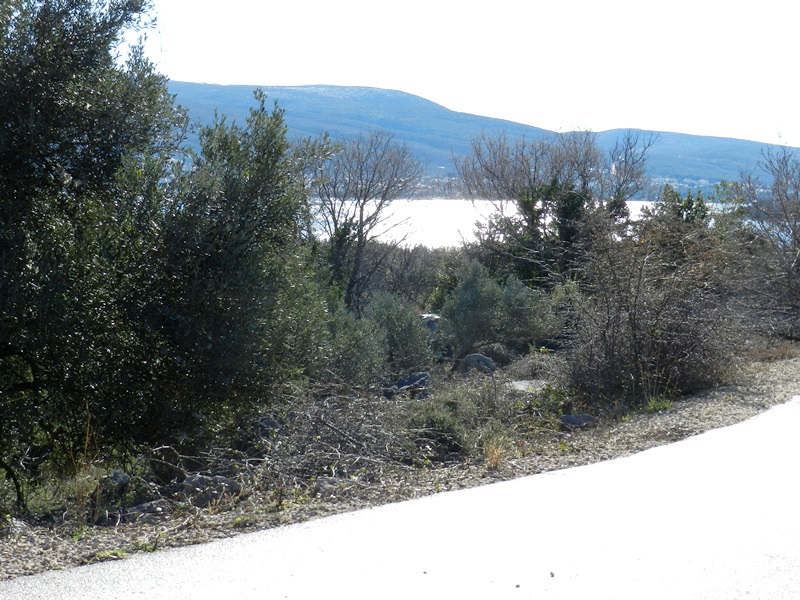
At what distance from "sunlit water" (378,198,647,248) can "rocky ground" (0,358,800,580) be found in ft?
70.5

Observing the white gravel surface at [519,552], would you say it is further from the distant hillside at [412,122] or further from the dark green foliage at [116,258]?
the distant hillside at [412,122]

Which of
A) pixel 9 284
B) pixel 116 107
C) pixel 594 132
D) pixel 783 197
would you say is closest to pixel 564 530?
pixel 9 284

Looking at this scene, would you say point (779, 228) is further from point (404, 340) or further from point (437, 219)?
point (437, 219)

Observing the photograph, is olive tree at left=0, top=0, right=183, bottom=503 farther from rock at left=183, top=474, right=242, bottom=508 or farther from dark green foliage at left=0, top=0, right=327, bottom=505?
rock at left=183, top=474, right=242, bottom=508

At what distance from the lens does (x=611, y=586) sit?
4449mm

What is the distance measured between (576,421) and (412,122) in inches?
3632

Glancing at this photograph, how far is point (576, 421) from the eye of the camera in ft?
36.4

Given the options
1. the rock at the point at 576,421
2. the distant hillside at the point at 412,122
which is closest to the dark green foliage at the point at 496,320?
the rock at the point at 576,421

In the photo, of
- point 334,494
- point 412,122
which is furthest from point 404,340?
point 412,122

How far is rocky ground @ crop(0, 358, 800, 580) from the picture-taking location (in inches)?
197

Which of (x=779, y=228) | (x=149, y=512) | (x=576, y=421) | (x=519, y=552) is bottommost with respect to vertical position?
(x=576, y=421)

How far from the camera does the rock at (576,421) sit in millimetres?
10844

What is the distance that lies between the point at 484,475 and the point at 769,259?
50.8 ft

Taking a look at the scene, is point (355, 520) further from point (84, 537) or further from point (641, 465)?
point (641, 465)
